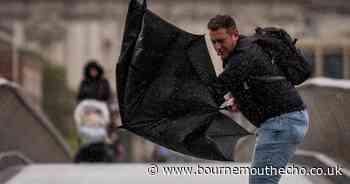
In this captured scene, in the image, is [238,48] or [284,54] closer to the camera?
[238,48]

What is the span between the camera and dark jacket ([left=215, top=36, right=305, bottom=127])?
22.1 feet

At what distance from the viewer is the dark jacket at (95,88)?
1422 cm

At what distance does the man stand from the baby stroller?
7.35 metres

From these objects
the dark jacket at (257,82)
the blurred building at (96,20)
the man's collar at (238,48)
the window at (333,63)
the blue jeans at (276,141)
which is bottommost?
the blurred building at (96,20)

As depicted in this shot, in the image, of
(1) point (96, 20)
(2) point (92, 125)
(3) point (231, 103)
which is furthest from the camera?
(1) point (96, 20)

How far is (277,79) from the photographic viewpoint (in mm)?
6758

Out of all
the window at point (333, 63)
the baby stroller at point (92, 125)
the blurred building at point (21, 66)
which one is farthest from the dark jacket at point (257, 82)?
the window at point (333, 63)

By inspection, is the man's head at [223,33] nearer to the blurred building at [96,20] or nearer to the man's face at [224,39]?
the man's face at [224,39]

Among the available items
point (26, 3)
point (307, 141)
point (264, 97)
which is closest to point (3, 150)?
point (307, 141)

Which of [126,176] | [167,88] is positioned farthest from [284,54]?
[126,176]

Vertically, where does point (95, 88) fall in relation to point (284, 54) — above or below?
below

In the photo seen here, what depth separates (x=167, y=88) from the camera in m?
7.67

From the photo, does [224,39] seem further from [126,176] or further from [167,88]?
[126,176]

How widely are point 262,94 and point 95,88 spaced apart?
7.71 meters
